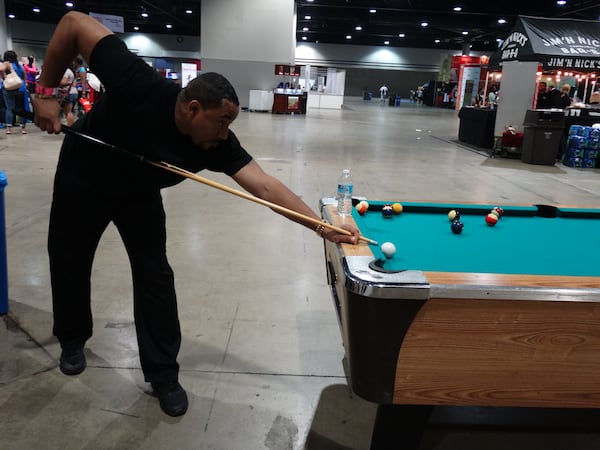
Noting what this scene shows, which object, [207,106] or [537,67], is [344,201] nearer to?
[207,106]

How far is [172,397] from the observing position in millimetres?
2246

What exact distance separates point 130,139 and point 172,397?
1.07 metres

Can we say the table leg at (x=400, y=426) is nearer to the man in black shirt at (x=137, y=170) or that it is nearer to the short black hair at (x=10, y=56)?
the man in black shirt at (x=137, y=170)

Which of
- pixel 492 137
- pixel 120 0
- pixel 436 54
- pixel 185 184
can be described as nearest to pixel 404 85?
pixel 436 54

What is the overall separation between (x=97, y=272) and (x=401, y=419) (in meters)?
2.69

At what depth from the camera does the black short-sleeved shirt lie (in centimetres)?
195

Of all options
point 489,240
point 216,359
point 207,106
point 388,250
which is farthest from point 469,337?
point 216,359

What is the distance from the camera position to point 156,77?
2000mm

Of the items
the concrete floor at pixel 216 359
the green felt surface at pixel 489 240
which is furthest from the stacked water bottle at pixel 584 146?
the green felt surface at pixel 489 240

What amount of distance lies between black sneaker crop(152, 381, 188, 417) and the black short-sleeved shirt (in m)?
0.84

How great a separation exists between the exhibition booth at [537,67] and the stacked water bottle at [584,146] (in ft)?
0.91

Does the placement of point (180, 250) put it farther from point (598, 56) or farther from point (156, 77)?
point (598, 56)

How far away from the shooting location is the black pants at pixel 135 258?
2.17 meters

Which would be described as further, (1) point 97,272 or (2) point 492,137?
(2) point 492,137
